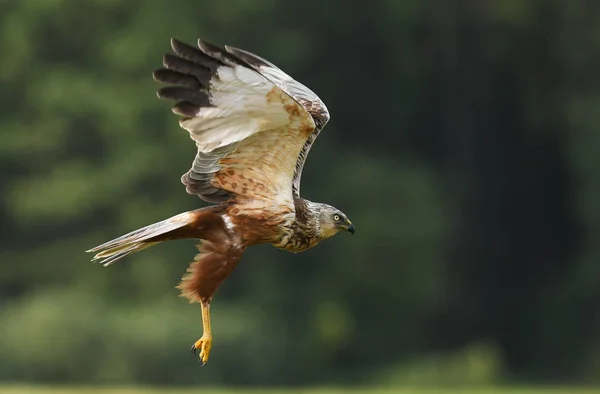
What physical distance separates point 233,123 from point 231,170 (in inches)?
21.3

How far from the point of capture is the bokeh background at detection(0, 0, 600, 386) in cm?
3112

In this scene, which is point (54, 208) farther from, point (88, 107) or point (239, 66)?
point (239, 66)

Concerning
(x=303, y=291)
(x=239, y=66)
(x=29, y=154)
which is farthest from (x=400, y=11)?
(x=239, y=66)

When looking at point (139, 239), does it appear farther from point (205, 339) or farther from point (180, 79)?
point (180, 79)

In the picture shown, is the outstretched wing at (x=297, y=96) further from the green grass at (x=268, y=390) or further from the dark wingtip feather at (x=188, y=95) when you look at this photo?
the green grass at (x=268, y=390)

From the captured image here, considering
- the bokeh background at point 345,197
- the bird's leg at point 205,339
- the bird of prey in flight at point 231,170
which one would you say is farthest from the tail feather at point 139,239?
the bokeh background at point 345,197

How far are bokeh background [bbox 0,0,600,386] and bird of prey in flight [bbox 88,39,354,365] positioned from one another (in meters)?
18.9

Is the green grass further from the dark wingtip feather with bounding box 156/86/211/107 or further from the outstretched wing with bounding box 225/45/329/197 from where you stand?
the dark wingtip feather with bounding box 156/86/211/107

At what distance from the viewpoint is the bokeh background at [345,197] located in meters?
31.1

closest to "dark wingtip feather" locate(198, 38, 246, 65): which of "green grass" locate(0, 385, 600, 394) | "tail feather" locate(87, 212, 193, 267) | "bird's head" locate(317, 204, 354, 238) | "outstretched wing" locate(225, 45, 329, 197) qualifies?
"outstretched wing" locate(225, 45, 329, 197)

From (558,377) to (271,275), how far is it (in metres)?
7.21

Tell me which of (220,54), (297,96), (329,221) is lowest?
(329,221)

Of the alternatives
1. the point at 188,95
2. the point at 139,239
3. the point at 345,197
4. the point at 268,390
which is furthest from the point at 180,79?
the point at 345,197

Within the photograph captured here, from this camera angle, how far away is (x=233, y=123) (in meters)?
9.13
